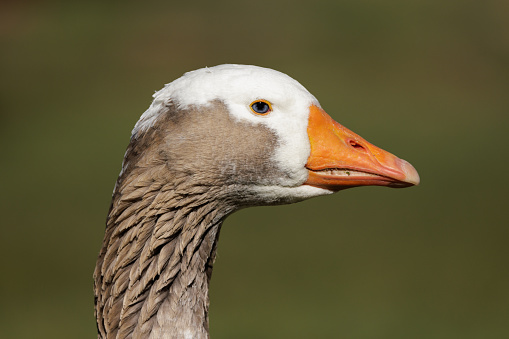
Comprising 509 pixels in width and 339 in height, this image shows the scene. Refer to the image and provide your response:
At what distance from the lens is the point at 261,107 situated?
2.04 m

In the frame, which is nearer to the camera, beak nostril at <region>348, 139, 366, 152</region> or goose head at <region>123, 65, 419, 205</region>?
goose head at <region>123, 65, 419, 205</region>

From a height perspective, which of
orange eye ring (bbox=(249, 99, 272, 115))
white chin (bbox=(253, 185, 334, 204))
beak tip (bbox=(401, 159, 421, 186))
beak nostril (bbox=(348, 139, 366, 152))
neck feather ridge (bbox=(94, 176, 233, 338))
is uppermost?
orange eye ring (bbox=(249, 99, 272, 115))

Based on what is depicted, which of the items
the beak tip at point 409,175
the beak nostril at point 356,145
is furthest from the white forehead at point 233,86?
the beak tip at point 409,175

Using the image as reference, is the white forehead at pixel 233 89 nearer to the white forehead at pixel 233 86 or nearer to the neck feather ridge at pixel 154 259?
the white forehead at pixel 233 86

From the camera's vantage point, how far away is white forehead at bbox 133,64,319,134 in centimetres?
201

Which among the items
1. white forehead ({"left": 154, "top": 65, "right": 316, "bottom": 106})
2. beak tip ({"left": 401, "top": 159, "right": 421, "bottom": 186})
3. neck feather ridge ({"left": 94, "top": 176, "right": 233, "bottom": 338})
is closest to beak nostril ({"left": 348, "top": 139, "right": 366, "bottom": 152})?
beak tip ({"left": 401, "top": 159, "right": 421, "bottom": 186})

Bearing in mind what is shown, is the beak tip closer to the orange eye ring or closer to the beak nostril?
the beak nostril

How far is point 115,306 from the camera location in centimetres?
210

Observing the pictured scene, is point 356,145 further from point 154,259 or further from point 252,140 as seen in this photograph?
point 154,259

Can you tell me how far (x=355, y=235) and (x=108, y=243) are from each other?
5.07 meters

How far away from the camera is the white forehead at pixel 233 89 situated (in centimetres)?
201

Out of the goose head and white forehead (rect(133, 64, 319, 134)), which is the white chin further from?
white forehead (rect(133, 64, 319, 134))

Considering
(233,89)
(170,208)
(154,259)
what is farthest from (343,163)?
(154,259)

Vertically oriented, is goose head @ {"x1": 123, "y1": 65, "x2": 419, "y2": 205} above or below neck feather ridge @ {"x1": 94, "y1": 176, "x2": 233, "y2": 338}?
above
